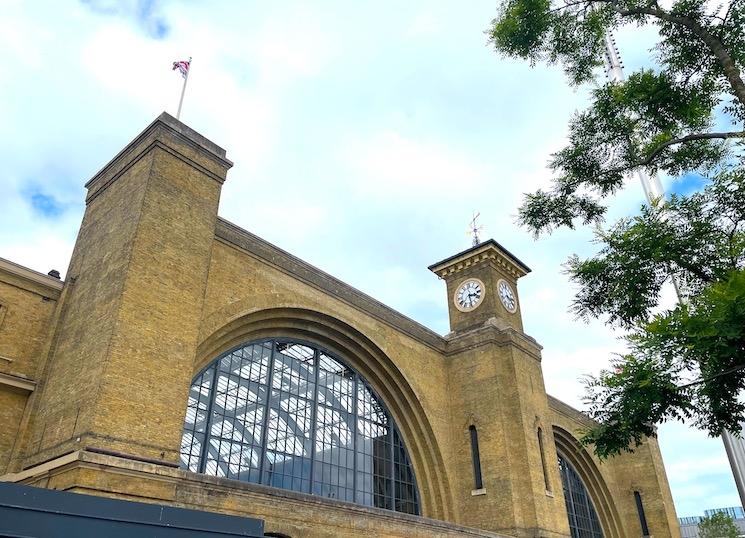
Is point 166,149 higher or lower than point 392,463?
higher

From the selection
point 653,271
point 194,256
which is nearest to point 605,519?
point 653,271

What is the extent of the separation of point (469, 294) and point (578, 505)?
44.1ft

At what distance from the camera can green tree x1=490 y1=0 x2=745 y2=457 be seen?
9.38 metres

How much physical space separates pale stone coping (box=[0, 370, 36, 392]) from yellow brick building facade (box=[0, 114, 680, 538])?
0.03 meters

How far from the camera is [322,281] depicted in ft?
64.0

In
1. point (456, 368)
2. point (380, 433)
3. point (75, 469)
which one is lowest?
point (75, 469)

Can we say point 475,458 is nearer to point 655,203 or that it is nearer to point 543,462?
point 543,462

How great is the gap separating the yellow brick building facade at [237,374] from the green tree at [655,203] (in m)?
7.49

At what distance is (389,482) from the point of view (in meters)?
20.2

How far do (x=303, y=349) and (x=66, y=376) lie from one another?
24.8ft

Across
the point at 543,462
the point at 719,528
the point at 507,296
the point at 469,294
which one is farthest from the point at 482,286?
the point at 719,528

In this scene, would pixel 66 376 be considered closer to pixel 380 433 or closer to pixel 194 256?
pixel 194 256

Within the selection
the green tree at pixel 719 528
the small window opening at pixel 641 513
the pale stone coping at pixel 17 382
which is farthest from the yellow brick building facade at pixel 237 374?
the green tree at pixel 719 528

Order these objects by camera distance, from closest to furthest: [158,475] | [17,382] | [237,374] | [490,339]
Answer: [158,475], [17,382], [237,374], [490,339]
